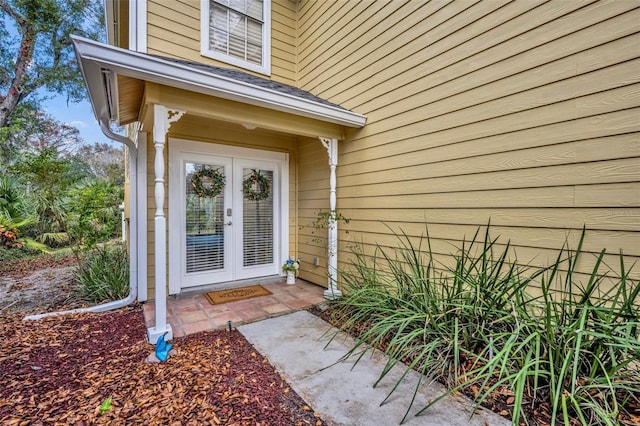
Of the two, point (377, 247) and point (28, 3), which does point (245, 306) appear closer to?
point (377, 247)

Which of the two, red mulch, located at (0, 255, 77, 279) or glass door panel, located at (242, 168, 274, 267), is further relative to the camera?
red mulch, located at (0, 255, 77, 279)

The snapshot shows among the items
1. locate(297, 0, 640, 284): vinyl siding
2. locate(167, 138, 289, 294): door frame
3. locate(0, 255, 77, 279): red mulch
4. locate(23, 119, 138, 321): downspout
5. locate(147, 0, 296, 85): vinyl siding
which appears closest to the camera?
locate(297, 0, 640, 284): vinyl siding

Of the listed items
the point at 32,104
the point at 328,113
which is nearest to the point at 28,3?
the point at 32,104

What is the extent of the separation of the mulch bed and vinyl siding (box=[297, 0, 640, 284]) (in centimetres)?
200

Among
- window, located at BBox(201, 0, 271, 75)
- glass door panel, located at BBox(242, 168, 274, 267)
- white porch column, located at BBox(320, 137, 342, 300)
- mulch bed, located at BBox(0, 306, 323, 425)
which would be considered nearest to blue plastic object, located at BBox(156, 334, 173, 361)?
mulch bed, located at BBox(0, 306, 323, 425)

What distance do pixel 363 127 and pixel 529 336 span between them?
2.90m

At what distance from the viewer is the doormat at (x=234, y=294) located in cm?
384

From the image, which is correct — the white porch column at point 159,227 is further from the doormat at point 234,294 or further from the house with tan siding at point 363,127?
the doormat at point 234,294

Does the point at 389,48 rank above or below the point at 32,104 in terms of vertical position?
below

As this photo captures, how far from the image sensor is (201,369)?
223 cm

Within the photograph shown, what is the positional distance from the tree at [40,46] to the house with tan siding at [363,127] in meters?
6.39

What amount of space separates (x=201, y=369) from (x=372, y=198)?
2562mm

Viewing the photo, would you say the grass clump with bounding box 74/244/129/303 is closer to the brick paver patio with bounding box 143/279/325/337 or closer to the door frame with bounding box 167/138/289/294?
the brick paver patio with bounding box 143/279/325/337

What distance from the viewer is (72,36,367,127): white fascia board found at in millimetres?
2207
